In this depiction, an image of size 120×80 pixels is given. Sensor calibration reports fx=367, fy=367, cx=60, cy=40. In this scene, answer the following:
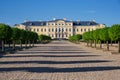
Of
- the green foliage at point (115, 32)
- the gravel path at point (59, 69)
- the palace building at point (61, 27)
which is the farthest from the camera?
the palace building at point (61, 27)

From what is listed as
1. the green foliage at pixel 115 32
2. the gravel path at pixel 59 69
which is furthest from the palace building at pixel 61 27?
the gravel path at pixel 59 69

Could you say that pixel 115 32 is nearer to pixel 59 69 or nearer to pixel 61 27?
pixel 59 69

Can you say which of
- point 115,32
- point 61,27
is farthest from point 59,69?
point 61,27

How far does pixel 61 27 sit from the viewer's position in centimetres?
16638

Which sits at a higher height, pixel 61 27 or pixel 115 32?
pixel 61 27

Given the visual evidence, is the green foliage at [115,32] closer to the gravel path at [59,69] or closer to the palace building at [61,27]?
the gravel path at [59,69]

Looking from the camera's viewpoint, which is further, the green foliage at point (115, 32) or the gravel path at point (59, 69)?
the green foliage at point (115, 32)

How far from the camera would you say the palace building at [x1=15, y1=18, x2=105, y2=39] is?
166 metres

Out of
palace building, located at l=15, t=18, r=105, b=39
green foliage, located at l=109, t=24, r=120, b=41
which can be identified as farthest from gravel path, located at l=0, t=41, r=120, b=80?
palace building, located at l=15, t=18, r=105, b=39

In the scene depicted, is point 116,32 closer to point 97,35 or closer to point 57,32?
point 97,35

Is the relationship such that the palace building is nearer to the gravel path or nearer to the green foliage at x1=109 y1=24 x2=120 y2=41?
the green foliage at x1=109 y1=24 x2=120 y2=41

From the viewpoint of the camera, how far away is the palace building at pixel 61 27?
16612 cm

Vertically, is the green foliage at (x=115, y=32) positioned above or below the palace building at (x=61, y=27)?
below

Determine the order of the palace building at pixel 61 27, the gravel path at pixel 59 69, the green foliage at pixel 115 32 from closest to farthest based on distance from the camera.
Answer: the gravel path at pixel 59 69
the green foliage at pixel 115 32
the palace building at pixel 61 27
